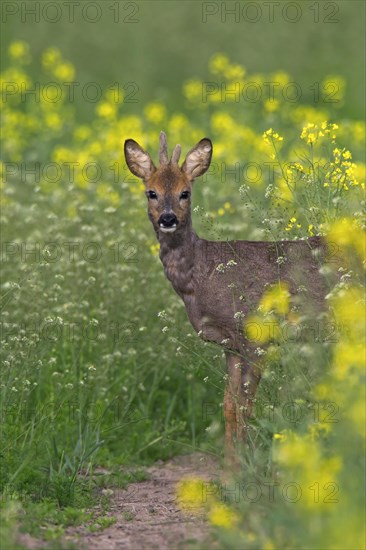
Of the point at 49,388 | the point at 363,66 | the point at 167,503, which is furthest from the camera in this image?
the point at 363,66

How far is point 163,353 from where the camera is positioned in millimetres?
10547

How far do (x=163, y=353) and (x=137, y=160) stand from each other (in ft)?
5.73

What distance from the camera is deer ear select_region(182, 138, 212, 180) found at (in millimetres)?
9703

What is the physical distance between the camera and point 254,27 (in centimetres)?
2614

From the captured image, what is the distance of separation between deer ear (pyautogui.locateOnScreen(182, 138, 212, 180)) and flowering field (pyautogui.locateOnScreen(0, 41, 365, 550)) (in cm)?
42

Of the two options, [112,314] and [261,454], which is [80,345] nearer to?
[112,314]

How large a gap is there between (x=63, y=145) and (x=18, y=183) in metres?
2.93

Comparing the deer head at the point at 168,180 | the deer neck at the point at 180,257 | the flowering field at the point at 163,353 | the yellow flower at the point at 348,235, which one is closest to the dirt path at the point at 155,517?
the flowering field at the point at 163,353

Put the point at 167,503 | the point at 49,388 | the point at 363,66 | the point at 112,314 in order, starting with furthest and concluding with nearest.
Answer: the point at 363,66 < the point at 112,314 < the point at 49,388 < the point at 167,503

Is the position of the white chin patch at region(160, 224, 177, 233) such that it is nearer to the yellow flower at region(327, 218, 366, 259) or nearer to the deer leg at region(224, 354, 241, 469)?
the deer leg at region(224, 354, 241, 469)

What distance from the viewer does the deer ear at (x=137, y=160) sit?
9781 mm

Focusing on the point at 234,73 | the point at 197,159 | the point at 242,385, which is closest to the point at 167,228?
the point at 197,159

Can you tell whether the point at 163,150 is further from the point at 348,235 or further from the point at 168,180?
the point at 348,235

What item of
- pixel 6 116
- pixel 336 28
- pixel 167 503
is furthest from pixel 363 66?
Result: pixel 167 503
